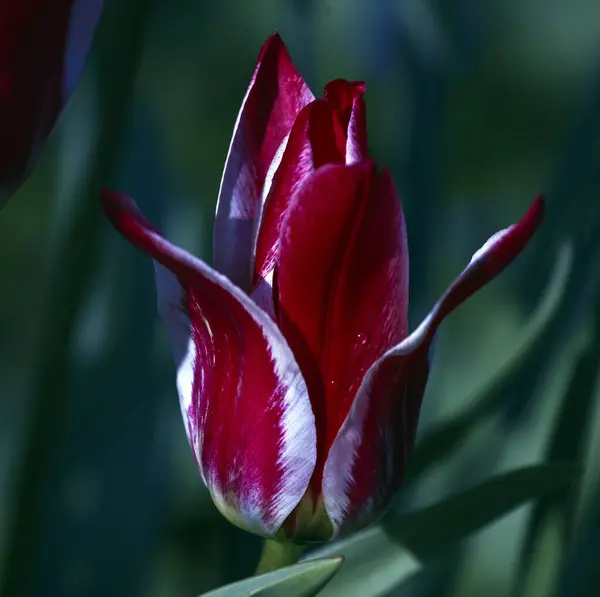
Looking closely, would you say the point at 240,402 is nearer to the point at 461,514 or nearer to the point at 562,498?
the point at 461,514

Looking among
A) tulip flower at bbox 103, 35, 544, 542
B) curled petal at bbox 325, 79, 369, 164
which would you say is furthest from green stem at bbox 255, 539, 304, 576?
curled petal at bbox 325, 79, 369, 164

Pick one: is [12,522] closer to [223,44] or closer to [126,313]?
[126,313]

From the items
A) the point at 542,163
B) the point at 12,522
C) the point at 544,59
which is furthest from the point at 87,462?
the point at 544,59

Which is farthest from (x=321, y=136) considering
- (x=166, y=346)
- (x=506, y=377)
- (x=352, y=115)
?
(x=166, y=346)

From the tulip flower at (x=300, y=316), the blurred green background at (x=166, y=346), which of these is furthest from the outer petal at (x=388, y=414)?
the blurred green background at (x=166, y=346)

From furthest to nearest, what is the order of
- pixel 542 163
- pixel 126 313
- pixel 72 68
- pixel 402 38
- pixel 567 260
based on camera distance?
pixel 542 163, pixel 402 38, pixel 126 313, pixel 567 260, pixel 72 68

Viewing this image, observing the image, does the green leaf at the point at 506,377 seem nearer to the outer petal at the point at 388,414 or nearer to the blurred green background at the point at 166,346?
the blurred green background at the point at 166,346

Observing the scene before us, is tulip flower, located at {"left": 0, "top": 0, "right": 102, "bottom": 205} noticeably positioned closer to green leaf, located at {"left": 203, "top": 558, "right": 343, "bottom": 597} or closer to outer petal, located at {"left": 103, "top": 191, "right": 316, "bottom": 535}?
outer petal, located at {"left": 103, "top": 191, "right": 316, "bottom": 535}

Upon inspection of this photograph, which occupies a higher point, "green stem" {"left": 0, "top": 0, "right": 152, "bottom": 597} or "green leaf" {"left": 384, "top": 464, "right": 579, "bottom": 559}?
"green stem" {"left": 0, "top": 0, "right": 152, "bottom": 597}
